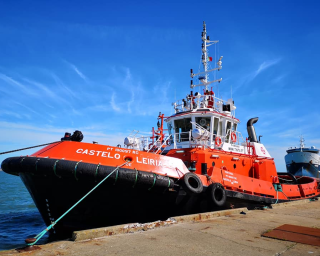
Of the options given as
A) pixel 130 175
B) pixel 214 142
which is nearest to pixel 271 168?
pixel 214 142

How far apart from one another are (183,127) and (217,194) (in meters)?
3.97

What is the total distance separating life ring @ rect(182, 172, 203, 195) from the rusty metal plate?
2029 millimetres

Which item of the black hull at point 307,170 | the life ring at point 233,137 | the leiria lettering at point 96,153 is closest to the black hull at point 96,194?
the leiria lettering at point 96,153

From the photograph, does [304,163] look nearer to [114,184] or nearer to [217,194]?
[217,194]

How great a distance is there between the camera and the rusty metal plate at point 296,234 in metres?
3.71

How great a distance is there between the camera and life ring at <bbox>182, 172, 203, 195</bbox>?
6.04 meters

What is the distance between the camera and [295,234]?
4098 mm

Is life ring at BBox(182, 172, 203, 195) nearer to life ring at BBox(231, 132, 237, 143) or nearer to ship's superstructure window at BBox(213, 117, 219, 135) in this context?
ship's superstructure window at BBox(213, 117, 219, 135)

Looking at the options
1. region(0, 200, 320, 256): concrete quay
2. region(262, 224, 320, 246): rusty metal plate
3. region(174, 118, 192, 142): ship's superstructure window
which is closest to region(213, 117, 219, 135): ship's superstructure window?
region(174, 118, 192, 142): ship's superstructure window

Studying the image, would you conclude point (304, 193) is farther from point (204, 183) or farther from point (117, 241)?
point (117, 241)

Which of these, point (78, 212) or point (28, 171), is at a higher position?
point (28, 171)

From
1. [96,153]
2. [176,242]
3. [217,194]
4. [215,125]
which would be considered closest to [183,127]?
[215,125]

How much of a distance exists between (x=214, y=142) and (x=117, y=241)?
255 inches

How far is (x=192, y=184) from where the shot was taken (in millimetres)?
6488
